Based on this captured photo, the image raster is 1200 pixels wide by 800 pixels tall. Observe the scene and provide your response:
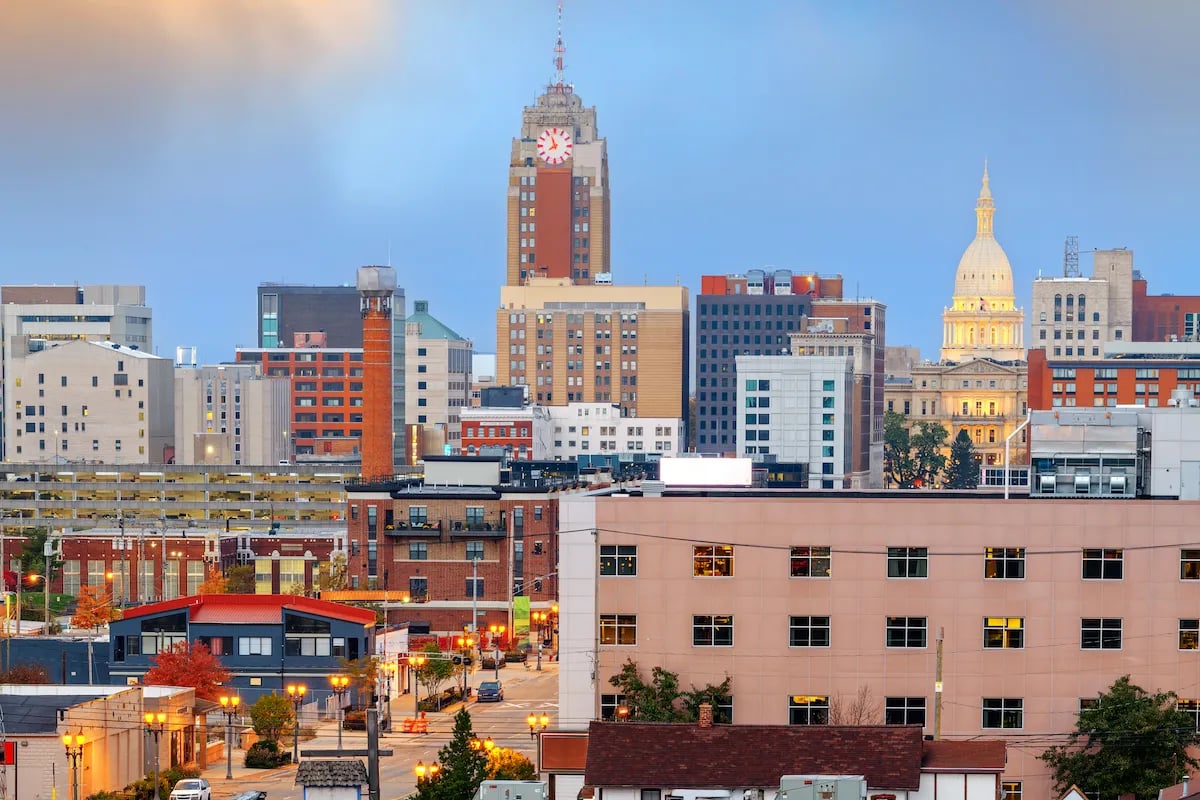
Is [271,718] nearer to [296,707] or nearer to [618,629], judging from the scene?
[296,707]

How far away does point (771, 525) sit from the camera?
83062mm

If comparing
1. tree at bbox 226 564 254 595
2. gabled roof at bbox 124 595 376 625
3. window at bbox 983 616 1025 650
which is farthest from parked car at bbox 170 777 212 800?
tree at bbox 226 564 254 595

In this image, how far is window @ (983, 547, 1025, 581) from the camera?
270 ft

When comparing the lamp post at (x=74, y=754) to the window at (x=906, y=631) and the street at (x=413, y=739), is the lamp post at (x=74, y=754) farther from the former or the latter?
the window at (x=906, y=631)

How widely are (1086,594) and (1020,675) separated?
4056mm

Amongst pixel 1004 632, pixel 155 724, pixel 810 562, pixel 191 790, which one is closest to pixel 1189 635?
pixel 1004 632

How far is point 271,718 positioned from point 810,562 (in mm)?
33847

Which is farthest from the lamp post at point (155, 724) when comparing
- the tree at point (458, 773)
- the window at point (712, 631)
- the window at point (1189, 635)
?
the window at point (1189, 635)

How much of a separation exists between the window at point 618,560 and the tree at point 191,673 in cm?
3375

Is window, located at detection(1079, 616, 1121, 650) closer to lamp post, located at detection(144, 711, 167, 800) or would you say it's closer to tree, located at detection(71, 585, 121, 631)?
lamp post, located at detection(144, 711, 167, 800)

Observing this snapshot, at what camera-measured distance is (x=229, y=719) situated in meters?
109

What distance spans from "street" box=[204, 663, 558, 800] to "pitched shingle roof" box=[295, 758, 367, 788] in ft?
41.3

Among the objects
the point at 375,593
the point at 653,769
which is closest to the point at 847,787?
the point at 653,769

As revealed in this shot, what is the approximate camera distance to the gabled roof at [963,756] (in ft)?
229
